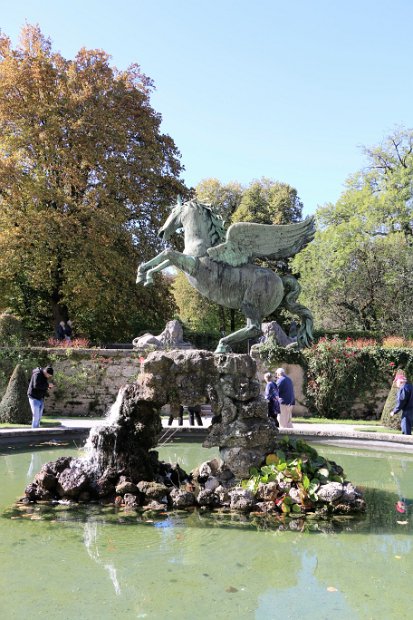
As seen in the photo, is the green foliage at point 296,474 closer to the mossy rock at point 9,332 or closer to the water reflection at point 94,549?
the water reflection at point 94,549

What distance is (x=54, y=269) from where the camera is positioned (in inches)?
1037

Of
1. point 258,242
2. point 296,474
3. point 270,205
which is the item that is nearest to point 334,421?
point 258,242

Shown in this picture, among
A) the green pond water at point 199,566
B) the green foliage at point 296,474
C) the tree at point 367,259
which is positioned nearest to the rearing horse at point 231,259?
the green foliage at point 296,474

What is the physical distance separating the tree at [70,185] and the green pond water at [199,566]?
18.8 metres

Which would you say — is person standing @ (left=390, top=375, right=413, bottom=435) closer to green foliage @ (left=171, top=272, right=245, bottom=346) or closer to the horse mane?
the horse mane

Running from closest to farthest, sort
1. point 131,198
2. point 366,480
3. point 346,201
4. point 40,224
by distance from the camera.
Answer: point 366,480
point 40,224
point 131,198
point 346,201

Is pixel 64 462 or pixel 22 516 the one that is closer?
pixel 22 516

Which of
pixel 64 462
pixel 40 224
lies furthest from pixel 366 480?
pixel 40 224

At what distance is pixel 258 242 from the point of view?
32.2 feet

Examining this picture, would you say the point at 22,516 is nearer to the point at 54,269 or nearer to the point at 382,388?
the point at 382,388

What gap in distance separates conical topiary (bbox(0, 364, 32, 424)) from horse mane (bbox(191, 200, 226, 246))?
7.52 m

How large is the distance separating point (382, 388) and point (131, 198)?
47.8 ft

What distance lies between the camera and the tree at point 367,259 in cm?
3008

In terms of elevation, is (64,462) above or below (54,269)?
below
